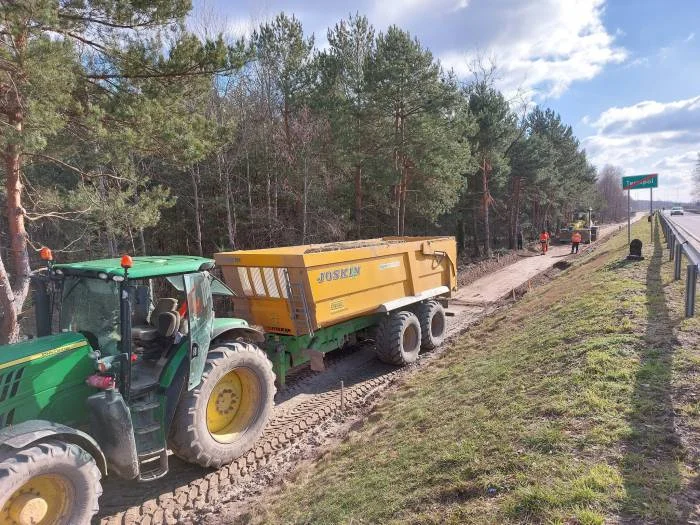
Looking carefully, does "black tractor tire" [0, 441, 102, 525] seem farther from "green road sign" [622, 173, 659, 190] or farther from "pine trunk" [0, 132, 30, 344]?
"green road sign" [622, 173, 659, 190]

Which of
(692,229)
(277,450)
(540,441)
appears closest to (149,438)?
(277,450)

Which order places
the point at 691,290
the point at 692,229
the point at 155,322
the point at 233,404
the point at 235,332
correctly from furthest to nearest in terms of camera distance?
the point at 692,229
the point at 691,290
the point at 235,332
the point at 233,404
the point at 155,322

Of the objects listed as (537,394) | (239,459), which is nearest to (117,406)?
(239,459)

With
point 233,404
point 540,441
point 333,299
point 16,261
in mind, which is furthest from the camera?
point 16,261

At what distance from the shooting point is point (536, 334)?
21.6 feet

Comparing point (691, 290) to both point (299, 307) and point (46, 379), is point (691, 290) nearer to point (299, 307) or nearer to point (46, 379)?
point (299, 307)

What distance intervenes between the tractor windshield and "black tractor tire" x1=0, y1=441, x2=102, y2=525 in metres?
1.03

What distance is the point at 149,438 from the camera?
12.9ft

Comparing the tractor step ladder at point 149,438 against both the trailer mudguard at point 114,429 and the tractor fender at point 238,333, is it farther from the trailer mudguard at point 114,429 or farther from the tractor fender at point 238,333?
the tractor fender at point 238,333

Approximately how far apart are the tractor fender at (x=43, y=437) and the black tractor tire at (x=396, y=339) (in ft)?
15.2

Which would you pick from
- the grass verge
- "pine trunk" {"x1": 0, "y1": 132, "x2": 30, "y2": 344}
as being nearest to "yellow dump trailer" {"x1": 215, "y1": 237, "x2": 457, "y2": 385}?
the grass verge

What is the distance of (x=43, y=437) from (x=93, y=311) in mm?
1267

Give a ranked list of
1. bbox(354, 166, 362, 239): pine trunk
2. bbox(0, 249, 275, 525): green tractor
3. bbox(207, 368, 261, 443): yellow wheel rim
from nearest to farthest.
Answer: bbox(0, 249, 275, 525): green tractor → bbox(207, 368, 261, 443): yellow wheel rim → bbox(354, 166, 362, 239): pine trunk

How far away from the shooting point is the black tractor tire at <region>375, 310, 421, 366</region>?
7258 millimetres
